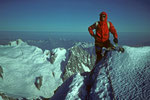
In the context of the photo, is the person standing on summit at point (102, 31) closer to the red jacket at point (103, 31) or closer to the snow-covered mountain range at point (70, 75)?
the red jacket at point (103, 31)

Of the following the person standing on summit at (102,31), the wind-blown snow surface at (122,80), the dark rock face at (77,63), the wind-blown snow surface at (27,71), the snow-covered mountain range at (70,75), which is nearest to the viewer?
the wind-blown snow surface at (122,80)

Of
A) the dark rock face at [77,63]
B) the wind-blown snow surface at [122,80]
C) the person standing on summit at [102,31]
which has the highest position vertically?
the person standing on summit at [102,31]

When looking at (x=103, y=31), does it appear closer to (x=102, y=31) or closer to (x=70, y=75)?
(x=102, y=31)

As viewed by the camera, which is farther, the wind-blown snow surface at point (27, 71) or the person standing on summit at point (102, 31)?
the wind-blown snow surface at point (27, 71)

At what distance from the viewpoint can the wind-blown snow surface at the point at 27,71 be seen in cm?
6494

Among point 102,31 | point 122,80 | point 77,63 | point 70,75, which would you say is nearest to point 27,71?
point 70,75

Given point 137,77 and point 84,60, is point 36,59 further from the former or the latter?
point 137,77

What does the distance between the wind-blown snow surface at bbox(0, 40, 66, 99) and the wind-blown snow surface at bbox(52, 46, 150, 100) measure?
61734 mm

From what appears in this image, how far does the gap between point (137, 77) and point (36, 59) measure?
102431 millimetres

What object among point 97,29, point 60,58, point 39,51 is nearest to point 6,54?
point 39,51

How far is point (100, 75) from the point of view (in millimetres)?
4480

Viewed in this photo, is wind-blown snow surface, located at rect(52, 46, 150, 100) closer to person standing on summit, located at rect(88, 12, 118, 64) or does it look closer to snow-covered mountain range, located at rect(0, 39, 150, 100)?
snow-covered mountain range, located at rect(0, 39, 150, 100)

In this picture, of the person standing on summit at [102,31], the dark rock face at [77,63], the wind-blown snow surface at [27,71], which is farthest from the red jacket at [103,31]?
the dark rock face at [77,63]

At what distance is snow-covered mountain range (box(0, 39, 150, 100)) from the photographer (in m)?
3.65
